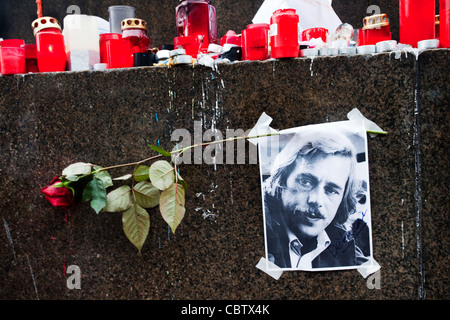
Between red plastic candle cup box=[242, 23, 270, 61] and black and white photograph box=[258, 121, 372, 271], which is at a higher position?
red plastic candle cup box=[242, 23, 270, 61]

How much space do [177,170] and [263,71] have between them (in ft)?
1.13

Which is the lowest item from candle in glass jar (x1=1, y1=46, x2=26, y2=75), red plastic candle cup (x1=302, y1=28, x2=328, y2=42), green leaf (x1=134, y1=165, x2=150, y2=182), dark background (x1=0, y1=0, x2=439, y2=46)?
green leaf (x1=134, y1=165, x2=150, y2=182)

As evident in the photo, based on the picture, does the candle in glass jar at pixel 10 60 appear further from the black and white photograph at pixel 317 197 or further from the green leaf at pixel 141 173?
the black and white photograph at pixel 317 197

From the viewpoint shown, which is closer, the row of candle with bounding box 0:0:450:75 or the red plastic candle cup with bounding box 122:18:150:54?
the row of candle with bounding box 0:0:450:75

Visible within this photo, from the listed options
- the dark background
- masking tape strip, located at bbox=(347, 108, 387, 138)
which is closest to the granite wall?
masking tape strip, located at bbox=(347, 108, 387, 138)

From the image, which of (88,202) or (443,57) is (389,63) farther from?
(88,202)

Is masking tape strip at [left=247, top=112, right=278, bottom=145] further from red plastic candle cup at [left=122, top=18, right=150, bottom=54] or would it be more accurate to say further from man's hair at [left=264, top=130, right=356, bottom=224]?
red plastic candle cup at [left=122, top=18, right=150, bottom=54]

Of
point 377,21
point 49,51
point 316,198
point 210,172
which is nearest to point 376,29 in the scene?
point 377,21

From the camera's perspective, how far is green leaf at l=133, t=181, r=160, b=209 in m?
0.99

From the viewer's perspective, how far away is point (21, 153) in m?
1.07

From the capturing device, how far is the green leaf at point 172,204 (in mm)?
923

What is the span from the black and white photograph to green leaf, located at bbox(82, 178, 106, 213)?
1.34ft

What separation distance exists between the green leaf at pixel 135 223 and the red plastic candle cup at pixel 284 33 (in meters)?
0.53

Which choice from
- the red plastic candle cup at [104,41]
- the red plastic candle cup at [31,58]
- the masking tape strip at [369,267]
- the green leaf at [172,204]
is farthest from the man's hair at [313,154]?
the red plastic candle cup at [31,58]
